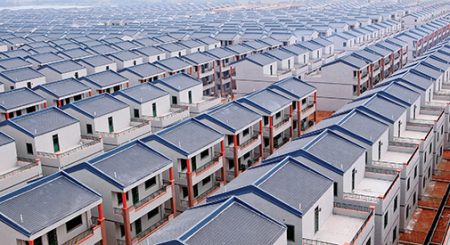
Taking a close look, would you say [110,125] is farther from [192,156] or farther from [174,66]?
[174,66]

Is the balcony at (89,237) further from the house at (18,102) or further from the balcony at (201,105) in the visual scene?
the balcony at (201,105)

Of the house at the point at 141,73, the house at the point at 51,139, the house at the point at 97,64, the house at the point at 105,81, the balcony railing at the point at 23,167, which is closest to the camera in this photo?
the balcony railing at the point at 23,167

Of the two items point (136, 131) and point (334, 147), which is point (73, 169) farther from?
point (334, 147)

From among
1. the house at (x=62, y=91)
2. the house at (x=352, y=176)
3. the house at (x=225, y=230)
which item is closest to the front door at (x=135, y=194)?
the house at (x=225, y=230)

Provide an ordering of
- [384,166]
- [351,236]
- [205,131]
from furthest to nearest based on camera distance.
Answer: [205,131]
[384,166]
[351,236]

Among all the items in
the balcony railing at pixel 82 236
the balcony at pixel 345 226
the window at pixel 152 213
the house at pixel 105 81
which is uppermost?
the house at pixel 105 81

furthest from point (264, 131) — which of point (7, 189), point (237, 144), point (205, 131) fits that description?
point (7, 189)

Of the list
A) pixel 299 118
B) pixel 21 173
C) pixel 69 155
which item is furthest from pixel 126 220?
pixel 299 118
